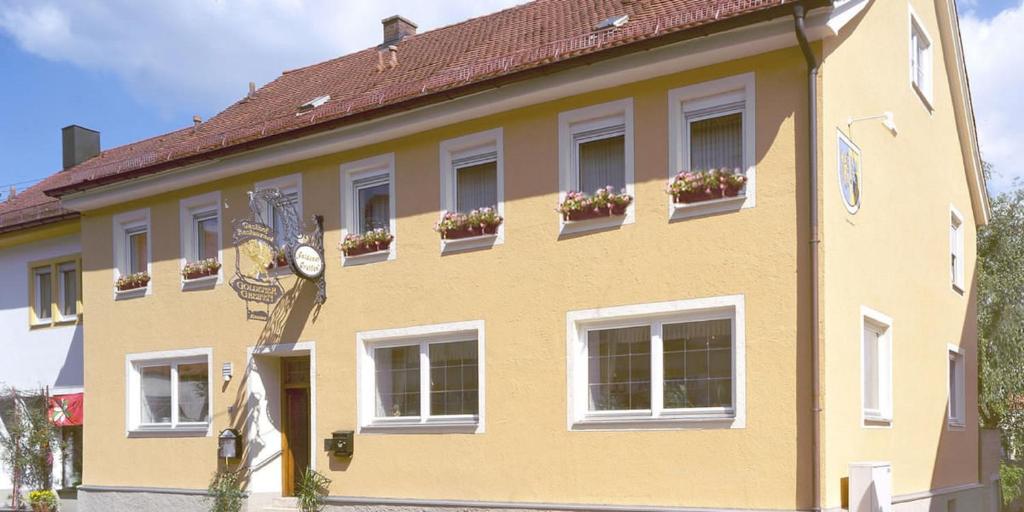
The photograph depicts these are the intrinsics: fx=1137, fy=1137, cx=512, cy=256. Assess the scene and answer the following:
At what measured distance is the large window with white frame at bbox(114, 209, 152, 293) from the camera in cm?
1897

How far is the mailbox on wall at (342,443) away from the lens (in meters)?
15.4

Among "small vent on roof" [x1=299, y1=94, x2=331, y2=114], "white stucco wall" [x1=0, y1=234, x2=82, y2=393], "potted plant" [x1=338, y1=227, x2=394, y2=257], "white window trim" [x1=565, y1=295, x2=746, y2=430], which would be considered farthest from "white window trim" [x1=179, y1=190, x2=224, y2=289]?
"white window trim" [x1=565, y1=295, x2=746, y2=430]

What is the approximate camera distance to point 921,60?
54.3ft

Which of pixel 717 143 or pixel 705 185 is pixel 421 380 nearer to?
pixel 705 185

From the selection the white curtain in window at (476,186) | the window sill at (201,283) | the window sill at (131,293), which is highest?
the white curtain in window at (476,186)

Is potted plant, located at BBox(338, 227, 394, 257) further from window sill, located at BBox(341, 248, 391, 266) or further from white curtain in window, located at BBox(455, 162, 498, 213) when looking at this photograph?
white curtain in window, located at BBox(455, 162, 498, 213)

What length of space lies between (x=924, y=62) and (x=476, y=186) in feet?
23.0

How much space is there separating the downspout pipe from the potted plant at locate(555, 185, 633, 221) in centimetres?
219

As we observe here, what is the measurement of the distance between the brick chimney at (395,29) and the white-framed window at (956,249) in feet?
32.8

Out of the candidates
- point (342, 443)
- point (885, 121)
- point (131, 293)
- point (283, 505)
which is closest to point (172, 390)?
point (131, 293)

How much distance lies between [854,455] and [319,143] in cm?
Result: 826

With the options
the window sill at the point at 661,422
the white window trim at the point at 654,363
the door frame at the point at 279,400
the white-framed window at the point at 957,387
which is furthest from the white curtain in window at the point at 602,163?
the white-framed window at the point at 957,387

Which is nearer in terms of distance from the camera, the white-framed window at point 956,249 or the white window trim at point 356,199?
the white window trim at point 356,199

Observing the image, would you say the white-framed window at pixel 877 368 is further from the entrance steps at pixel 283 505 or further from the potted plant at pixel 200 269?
the potted plant at pixel 200 269
